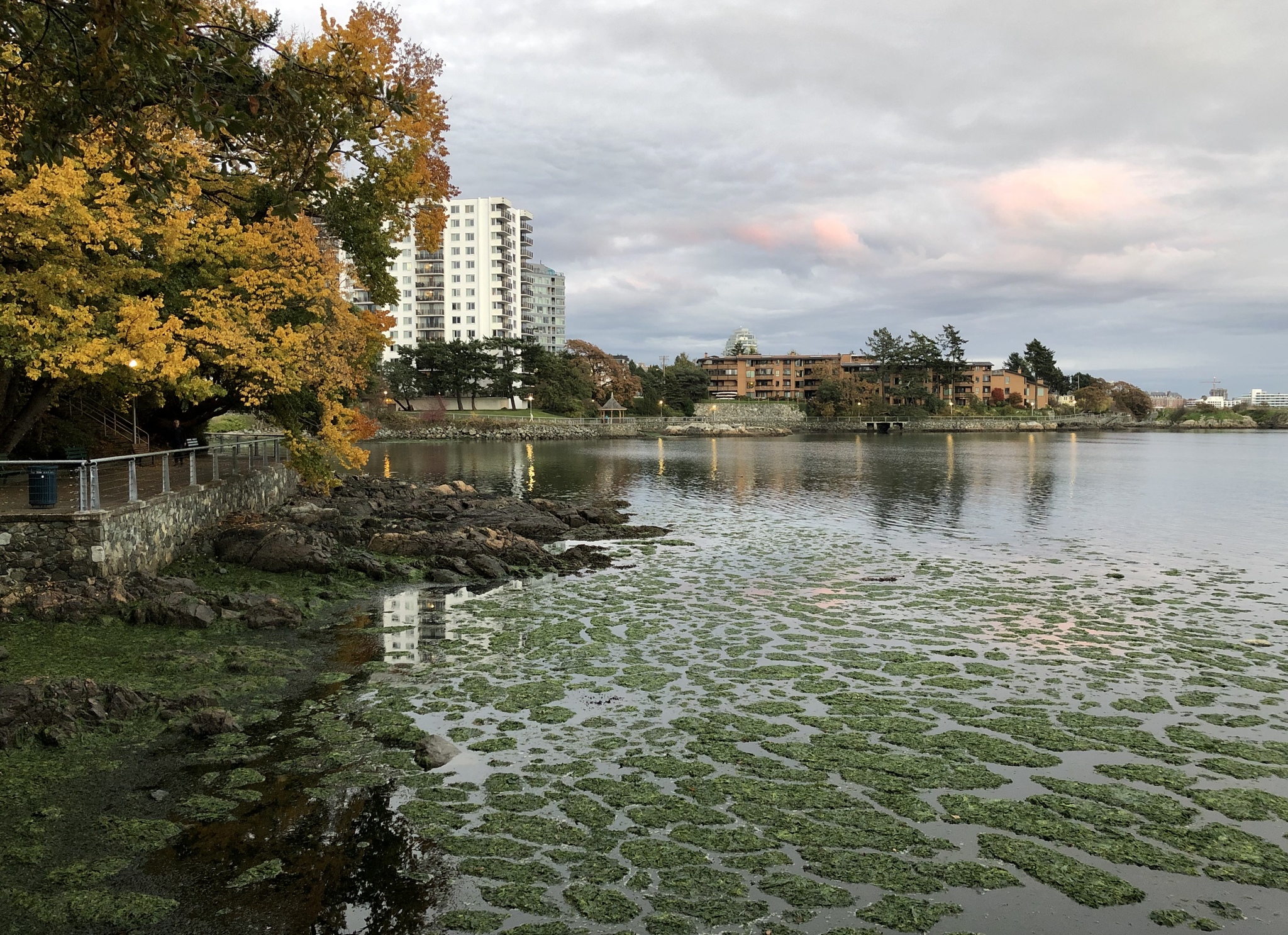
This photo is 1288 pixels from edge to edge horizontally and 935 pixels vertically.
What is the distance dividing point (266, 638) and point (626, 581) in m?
10.9

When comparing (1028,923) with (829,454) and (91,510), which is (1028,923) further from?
(829,454)

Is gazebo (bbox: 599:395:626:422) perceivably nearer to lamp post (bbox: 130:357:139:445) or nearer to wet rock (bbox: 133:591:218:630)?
lamp post (bbox: 130:357:139:445)

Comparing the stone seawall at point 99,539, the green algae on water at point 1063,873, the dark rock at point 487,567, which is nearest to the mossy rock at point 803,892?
the green algae on water at point 1063,873

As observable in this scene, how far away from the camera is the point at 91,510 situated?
18.6 metres

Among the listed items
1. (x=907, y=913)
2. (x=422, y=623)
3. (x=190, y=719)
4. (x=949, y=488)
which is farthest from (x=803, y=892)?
(x=949, y=488)

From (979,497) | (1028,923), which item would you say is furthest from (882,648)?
(979,497)

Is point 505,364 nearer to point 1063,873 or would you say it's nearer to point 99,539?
point 99,539

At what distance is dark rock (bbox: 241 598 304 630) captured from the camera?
60.6 ft

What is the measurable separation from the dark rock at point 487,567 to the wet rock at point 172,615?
8985 mm

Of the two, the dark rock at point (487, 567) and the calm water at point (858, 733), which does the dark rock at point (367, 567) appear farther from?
the dark rock at point (487, 567)

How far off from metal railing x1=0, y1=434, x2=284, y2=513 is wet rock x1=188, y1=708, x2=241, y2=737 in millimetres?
7658

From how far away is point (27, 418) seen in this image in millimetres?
24484

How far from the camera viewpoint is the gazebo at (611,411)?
501ft

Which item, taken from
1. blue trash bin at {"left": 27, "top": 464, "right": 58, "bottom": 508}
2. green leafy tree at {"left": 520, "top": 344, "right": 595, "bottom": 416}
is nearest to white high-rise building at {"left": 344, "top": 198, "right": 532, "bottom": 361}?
green leafy tree at {"left": 520, "top": 344, "right": 595, "bottom": 416}
